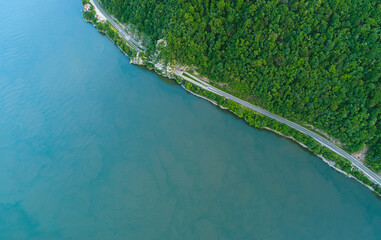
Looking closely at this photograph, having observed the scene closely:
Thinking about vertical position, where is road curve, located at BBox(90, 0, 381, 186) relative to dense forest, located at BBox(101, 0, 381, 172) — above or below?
below

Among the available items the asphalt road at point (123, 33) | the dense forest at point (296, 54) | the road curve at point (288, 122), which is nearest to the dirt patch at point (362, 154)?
the road curve at point (288, 122)

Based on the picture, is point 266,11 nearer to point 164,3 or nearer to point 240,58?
point 240,58

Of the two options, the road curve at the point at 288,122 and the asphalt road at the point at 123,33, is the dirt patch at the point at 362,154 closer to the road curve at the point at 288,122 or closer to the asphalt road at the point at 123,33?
the road curve at the point at 288,122

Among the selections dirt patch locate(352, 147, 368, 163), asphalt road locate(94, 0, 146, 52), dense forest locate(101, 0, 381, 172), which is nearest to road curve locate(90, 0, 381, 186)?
asphalt road locate(94, 0, 146, 52)

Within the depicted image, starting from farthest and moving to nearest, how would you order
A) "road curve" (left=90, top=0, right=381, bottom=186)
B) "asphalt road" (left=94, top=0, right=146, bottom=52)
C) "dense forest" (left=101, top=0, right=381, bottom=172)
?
"asphalt road" (left=94, top=0, right=146, bottom=52)
"road curve" (left=90, top=0, right=381, bottom=186)
"dense forest" (left=101, top=0, right=381, bottom=172)

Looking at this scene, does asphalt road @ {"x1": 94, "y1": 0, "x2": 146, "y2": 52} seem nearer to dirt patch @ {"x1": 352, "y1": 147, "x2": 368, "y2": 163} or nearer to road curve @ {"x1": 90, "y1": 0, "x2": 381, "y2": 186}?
road curve @ {"x1": 90, "y1": 0, "x2": 381, "y2": 186}

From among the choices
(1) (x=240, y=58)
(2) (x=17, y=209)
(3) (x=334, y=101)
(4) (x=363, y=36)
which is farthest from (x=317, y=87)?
(2) (x=17, y=209)

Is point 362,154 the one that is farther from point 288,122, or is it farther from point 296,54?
point 296,54

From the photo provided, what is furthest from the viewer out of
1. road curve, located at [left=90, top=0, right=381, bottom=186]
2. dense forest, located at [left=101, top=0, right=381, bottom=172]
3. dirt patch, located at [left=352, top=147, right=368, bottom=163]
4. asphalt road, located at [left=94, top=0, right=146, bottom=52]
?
asphalt road, located at [left=94, top=0, right=146, bottom=52]
